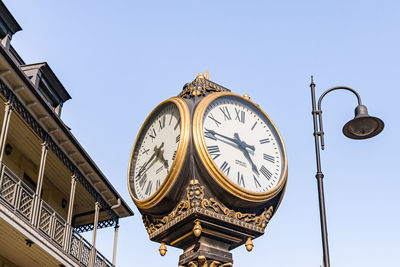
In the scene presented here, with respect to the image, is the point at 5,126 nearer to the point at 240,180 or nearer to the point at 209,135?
the point at 209,135

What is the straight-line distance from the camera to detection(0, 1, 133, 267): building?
12.1 metres

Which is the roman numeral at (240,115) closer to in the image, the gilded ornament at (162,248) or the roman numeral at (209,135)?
the roman numeral at (209,135)

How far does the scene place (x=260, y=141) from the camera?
4523 millimetres

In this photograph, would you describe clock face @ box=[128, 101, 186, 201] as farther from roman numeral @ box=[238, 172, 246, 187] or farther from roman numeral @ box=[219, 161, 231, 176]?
roman numeral @ box=[238, 172, 246, 187]

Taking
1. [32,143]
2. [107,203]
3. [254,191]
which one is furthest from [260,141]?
[107,203]

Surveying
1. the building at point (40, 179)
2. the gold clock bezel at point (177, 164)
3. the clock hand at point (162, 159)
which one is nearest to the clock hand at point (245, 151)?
the gold clock bezel at point (177, 164)

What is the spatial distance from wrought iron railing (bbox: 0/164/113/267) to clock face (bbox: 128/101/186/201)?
7312 millimetres

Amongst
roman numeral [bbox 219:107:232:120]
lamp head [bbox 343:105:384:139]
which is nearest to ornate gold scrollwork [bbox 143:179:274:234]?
roman numeral [bbox 219:107:232:120]

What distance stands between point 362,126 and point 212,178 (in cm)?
262

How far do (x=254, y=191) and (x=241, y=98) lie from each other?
2.86 ft

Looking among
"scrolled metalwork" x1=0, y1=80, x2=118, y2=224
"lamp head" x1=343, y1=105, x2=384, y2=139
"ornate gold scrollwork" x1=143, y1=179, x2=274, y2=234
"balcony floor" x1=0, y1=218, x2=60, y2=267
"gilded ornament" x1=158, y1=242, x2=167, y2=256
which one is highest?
"scrolled metalwork" x1=0, y1=80, x2=118, y2=224

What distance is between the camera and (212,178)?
3.96 metres

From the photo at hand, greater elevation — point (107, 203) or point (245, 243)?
point (107, 203)

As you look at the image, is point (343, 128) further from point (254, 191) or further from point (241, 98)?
point (254, 191)
